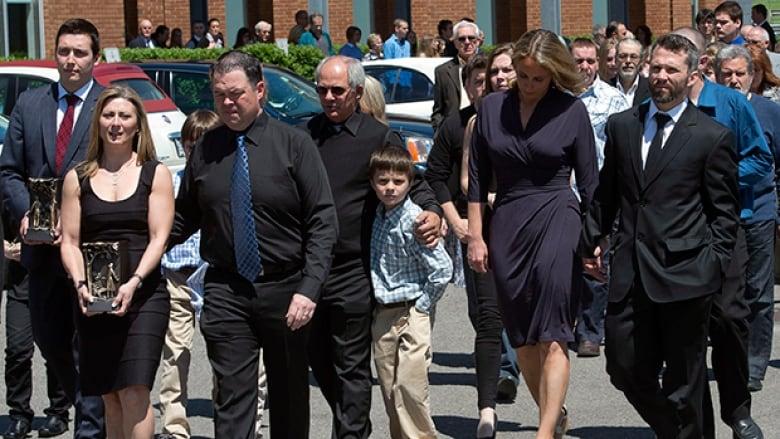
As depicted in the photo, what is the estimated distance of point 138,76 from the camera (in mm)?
16938

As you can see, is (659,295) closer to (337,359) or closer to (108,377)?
(337,359)

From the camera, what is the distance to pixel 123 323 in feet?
23.5

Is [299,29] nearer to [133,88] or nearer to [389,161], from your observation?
[133,88]

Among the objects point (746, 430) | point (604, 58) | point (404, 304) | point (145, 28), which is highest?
point (145, 28)

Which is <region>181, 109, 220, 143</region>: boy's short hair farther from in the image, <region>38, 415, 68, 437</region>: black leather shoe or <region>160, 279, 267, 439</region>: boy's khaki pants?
<region>38, 415, 68, 437</region>: black leather shoe

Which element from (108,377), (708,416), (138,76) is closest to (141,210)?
(108,377)

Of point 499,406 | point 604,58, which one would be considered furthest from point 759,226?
point 604,58

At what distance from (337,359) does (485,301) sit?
107 cm

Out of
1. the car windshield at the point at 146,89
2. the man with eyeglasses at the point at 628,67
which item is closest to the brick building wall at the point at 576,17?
the car windshield at the point at 146,89

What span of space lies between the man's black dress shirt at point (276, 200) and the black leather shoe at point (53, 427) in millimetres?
2325

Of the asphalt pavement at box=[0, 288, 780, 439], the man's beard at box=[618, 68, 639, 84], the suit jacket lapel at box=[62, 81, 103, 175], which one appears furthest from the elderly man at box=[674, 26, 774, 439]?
the man's beard at box=[618, 68, 639, 84]

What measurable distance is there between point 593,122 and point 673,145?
11.6 ft

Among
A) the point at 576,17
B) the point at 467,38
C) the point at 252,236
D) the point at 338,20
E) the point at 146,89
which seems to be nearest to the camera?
the point at 252,236

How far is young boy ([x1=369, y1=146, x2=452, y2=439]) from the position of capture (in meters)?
8.09
